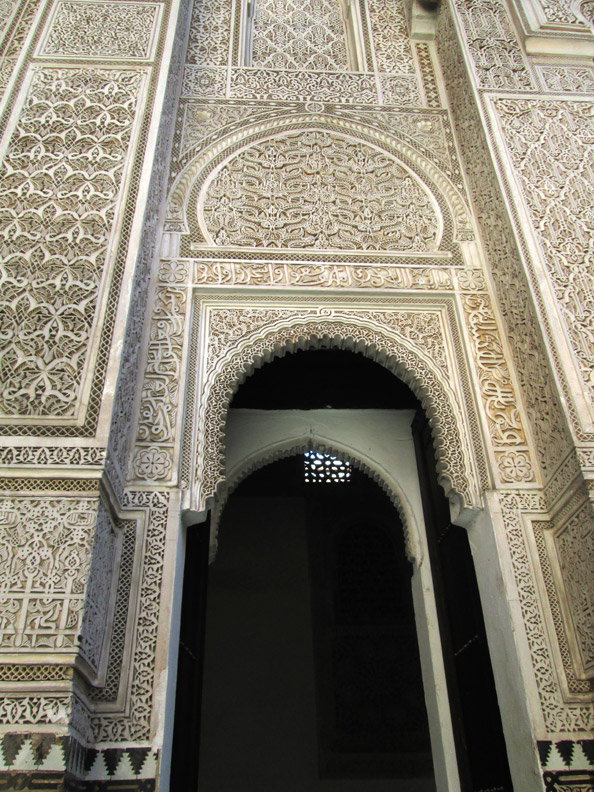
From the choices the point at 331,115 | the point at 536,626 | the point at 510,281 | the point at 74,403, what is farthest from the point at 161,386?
the point at 331,115

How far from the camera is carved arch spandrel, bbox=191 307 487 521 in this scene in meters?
3.06

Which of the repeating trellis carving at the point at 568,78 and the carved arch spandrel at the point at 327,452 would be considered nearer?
the carved arch spandrel at the point at 327,452

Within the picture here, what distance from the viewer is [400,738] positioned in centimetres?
588

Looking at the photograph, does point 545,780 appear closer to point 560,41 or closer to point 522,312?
point 522,312

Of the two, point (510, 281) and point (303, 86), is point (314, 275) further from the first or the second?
point (303, 86)

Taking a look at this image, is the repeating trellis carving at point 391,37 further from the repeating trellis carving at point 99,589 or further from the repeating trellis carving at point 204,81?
the repeating trellis carving at point 99,589

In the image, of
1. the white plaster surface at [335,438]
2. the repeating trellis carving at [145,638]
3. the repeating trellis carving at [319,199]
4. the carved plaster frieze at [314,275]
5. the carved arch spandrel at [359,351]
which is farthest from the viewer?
the white plaster surface at [335,438]

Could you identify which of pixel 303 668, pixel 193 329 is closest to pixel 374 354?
pixel 193 329

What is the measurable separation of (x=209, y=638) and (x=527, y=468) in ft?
14.5

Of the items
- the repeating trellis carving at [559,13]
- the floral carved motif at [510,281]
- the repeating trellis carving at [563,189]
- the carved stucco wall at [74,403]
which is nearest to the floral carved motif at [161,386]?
the carved stucco wall at [74,403]

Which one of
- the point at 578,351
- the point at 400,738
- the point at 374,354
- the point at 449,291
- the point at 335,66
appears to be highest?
the point at 335,66

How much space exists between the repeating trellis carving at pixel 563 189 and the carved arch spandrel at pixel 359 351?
Result: 1.99 feet

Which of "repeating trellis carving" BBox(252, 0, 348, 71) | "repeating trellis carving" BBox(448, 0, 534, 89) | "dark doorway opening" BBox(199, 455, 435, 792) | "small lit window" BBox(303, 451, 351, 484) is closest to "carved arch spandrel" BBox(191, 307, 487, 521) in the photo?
"repeating trellis carving" BBox(448, 0, 534, 89)

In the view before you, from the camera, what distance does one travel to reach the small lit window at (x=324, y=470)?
6234 millimetres
